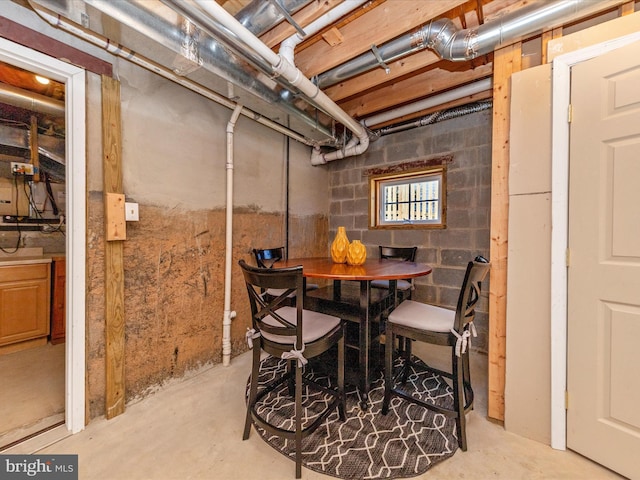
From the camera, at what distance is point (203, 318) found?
90.7 inches

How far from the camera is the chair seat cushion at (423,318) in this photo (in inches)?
60.3

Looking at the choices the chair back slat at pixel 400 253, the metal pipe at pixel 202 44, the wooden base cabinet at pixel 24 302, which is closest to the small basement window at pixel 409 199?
the chair back slat at pixel 400 253

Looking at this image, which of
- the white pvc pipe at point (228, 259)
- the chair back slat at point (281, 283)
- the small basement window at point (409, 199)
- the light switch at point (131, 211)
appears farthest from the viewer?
the small basement window at point (409, 199)

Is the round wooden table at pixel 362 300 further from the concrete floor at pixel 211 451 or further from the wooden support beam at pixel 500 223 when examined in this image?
the concrete floor at pixel 211 451

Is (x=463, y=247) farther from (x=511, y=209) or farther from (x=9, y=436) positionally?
(x=9, y=436)

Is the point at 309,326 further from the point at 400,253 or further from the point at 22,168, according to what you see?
the point at 22,168

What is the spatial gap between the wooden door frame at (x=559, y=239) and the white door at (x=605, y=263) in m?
0.03

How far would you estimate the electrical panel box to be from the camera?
115 inches

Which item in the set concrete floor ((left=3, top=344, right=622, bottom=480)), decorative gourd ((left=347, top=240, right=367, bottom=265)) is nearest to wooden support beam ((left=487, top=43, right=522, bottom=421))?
concrete floor ((left=3, top=344, right=622, bottom=480))

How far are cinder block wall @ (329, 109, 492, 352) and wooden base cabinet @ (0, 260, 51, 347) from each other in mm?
3662

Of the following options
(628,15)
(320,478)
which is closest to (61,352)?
(320,478)

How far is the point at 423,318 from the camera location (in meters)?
1.62

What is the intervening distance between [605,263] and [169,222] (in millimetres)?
2735

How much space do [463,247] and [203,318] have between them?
2748mm
